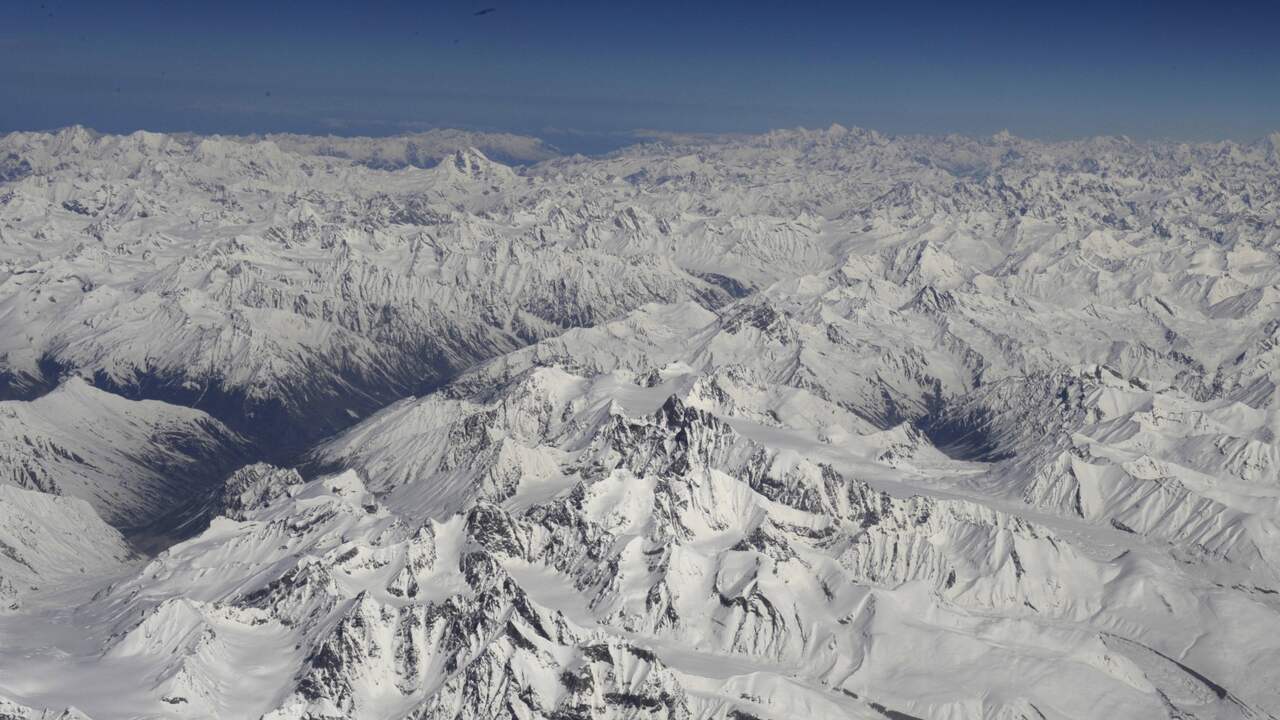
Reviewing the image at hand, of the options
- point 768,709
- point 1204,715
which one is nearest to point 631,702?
point 768,709

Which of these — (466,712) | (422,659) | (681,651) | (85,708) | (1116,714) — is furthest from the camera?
(681,651)

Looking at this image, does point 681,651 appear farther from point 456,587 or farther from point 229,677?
point 229,677

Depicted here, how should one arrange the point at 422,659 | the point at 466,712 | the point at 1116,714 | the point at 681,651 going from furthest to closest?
the point at 681,651 → the point at 1116,714 → the point at 422,659 → the point at 466,712

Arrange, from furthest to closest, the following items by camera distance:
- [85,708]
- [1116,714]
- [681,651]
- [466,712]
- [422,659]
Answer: [681,651] → [1116,714] → [422,659] → [466,712] → [85,708]

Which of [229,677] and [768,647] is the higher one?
[229,677]

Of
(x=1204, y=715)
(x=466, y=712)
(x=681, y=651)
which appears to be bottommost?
(x=1204, y=715)

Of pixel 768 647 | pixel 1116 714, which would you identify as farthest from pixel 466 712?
pixel 1116 714

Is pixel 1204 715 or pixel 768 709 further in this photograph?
pixel 1204 715

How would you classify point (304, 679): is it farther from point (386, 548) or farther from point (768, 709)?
point (768, 709)

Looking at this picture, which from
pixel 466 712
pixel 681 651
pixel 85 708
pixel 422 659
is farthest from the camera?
pixel 681 651
